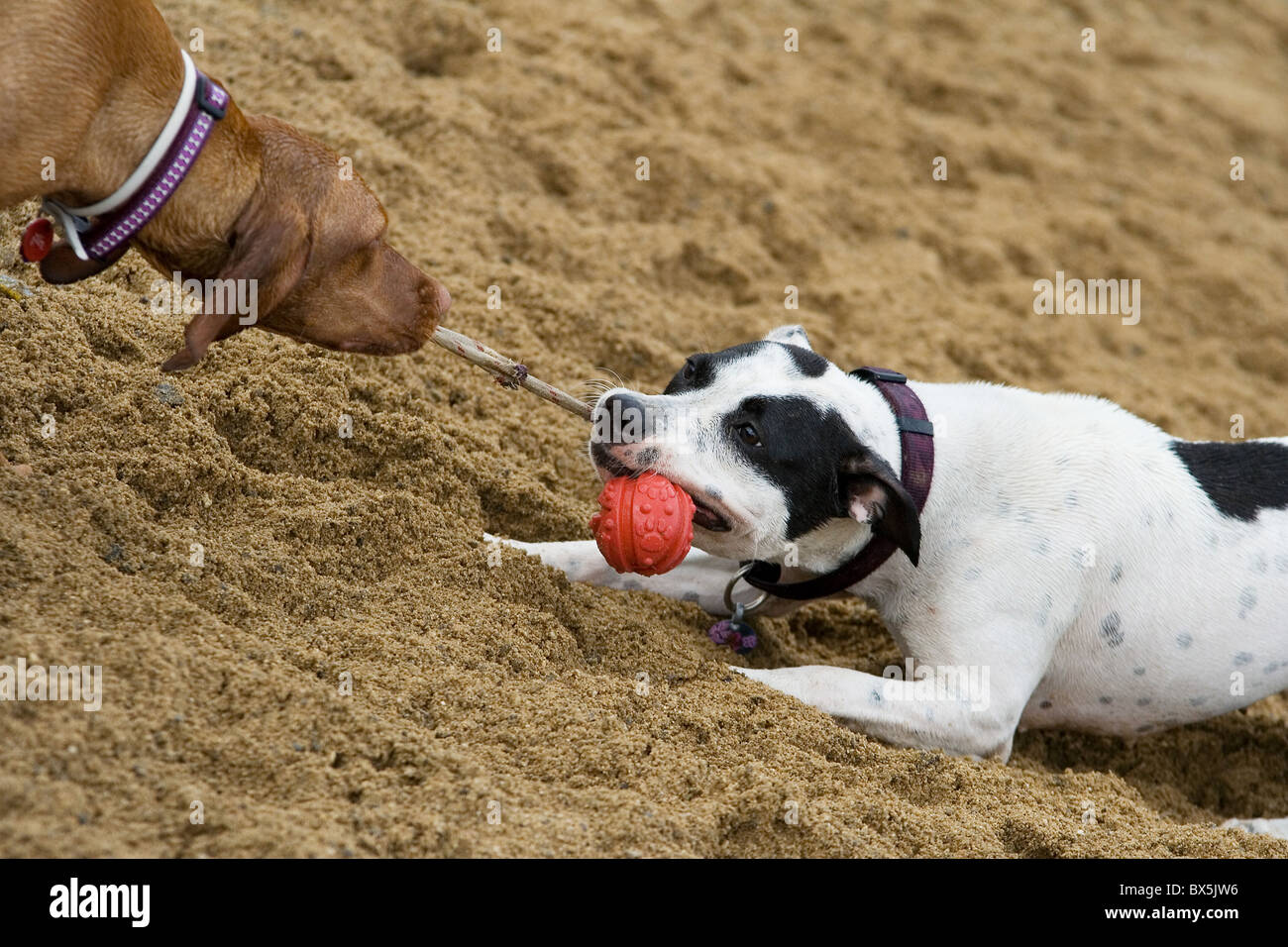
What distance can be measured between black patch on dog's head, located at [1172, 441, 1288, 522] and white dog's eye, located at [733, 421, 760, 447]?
1.62 metres

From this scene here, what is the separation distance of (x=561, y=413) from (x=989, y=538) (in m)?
1.82

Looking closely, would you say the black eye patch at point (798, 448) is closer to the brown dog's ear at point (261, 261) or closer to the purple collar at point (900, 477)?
the purple collar at point (900, 477)

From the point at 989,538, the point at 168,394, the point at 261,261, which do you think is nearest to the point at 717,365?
the point at 989,538

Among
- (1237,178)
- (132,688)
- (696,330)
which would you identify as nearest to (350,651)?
(132,688)

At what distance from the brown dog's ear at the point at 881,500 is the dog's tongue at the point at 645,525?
1.65ft

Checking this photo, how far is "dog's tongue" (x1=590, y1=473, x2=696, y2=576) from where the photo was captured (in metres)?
3.71

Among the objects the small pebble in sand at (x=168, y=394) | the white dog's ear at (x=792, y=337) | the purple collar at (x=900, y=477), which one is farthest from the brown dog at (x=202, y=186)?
the purple collar at (x=900, y=477)

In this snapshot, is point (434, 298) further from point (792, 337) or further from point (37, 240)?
point (792, 337)

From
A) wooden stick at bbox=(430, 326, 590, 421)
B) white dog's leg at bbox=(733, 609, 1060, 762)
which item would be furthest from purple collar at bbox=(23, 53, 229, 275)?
white dog's leg at bbox=(733, 609, 1060, 762)

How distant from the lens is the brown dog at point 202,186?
3.22m

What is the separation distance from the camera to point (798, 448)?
3947 mm

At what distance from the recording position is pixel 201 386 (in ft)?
14.3

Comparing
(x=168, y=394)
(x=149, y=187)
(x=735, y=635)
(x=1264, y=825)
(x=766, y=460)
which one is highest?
(x=149, y=187)

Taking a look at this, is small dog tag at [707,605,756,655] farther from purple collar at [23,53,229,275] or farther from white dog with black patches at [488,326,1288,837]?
purple collar at [23,53,229,275]
